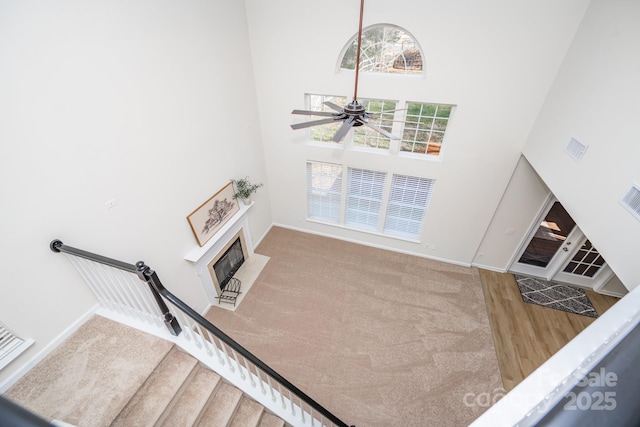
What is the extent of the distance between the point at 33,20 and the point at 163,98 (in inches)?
49.6

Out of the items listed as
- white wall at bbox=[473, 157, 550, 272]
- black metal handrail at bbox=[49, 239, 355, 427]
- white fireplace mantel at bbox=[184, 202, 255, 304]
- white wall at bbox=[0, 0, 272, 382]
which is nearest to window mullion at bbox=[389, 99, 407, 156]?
white wall at bbox=[473, 157, 550, 272]

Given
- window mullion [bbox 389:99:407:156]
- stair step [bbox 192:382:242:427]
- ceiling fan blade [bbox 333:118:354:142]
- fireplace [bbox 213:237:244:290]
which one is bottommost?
fireplace [bbox 213:237:244:290]

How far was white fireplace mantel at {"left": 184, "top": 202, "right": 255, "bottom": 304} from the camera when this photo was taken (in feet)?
14.7

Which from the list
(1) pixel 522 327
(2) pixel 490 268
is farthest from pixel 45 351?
(2) pixel 490 268

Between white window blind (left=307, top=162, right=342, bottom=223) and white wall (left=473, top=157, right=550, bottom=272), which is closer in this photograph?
white wall (left=473, top=157, right=550, bottom=272)

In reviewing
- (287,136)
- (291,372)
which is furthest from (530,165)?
(291,372)

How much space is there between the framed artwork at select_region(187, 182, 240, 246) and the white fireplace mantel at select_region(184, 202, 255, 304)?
82 mm

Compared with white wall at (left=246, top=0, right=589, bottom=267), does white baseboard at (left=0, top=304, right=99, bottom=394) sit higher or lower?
lower

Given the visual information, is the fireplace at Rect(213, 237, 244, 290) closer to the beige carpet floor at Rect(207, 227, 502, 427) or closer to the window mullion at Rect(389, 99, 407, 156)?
the beige carpet floor at Rect(207, 227, 502, 427)

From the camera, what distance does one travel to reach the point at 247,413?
9.35ft

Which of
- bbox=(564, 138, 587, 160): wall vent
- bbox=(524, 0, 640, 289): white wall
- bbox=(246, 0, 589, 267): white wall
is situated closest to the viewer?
bbox=(524, 0, 640, 289): white wall

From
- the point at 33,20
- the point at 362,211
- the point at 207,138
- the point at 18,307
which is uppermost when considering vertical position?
the point at 33,20

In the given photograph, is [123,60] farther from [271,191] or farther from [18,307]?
[271,191]

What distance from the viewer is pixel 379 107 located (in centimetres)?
500
